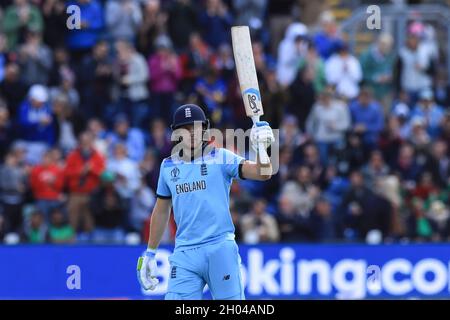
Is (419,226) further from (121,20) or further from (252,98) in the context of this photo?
(252,98)

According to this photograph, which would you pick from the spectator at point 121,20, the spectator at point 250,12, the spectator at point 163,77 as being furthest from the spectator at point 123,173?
the spectator at point 250,12

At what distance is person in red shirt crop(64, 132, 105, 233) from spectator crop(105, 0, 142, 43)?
2401 millimetres

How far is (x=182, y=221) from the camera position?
1077 cm

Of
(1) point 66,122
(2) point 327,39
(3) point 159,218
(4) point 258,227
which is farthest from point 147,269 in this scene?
(2) point 327,39

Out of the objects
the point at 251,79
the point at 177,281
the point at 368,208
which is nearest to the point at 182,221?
the point at 177,281

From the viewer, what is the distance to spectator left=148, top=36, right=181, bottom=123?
63.9 feet

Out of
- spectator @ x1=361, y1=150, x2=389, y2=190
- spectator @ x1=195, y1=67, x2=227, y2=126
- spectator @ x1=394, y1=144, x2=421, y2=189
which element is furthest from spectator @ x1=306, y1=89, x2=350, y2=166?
spectator @ x1=195, y1=67, x2=227, y2=126

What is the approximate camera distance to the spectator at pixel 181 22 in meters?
20.2

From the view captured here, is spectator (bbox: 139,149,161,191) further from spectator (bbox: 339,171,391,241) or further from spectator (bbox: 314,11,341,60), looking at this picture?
spectator (bbox: 314,11,341,60)

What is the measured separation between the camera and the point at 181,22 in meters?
20.2

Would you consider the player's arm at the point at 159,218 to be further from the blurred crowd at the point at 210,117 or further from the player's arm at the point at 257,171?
the blurred crowd at the point at 210,117

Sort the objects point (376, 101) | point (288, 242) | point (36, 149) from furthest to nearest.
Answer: point (376, 101) < point (36, 149) < point (288, 242)
